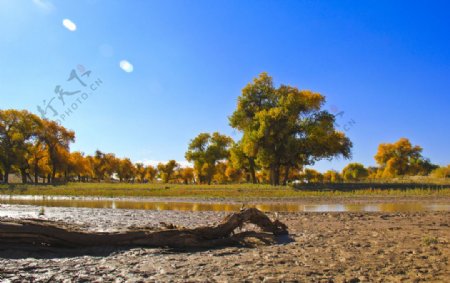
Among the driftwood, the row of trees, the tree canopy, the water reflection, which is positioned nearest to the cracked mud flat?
the driftwood

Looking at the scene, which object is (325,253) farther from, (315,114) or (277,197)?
(315,114)

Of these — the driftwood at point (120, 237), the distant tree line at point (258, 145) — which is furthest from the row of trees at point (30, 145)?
the driftwood at point (120, 237)

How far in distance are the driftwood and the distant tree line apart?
39.6 m

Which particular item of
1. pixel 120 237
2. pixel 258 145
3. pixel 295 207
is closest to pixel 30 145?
pixel 258 145

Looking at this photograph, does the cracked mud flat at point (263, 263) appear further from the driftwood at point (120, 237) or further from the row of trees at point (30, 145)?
the row of trees at point (30, 145)

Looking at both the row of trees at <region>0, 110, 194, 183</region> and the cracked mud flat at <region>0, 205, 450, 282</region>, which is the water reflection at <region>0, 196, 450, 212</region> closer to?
the cracked mud flat at <region>0, 205, 450, 282</region>

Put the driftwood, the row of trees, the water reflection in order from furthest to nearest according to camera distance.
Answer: the row of trees < the water reflection < the driftwood

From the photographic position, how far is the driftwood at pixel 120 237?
373 inches

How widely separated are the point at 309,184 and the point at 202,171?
198 ft

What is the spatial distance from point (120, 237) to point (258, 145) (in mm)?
42826

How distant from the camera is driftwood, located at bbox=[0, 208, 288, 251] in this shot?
373 inches

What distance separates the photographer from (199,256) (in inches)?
355

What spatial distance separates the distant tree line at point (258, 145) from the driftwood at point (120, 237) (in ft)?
130

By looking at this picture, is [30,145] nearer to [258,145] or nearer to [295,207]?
[258,145]
